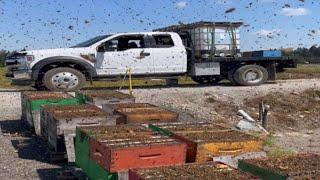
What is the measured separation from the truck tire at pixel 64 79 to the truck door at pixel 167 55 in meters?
2.59

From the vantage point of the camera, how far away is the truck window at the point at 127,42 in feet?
54.8

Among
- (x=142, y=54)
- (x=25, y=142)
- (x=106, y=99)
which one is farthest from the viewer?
(x=142, y=54)

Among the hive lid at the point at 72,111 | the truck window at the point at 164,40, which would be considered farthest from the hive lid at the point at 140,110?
the truck window at the point at 164,40

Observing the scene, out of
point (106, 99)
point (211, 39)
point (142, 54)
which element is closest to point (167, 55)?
point (142, 54)

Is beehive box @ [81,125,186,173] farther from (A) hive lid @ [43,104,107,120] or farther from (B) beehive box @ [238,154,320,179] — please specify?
(A) hive lid @ [43,104,107,120]

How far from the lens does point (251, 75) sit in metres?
18.9

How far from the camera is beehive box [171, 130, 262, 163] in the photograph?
5707 mm

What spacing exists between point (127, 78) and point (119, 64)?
2.42 feet

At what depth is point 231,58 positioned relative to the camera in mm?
18453

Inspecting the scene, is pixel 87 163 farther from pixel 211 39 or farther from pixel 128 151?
pixel 211 39

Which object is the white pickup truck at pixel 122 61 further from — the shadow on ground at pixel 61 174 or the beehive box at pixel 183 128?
the beehive box at pixel 183 128

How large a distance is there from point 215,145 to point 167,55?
451 inches

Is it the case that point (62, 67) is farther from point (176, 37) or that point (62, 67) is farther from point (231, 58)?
point (231, 58)

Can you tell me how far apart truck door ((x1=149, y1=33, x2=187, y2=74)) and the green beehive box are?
10.3 m
